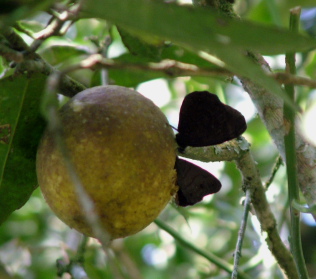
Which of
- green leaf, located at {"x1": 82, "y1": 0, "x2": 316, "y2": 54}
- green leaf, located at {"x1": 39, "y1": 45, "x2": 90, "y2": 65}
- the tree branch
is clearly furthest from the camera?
green leaf, located at {"x1": 39, "y1": 45, "x2": 90, "y2": 65}

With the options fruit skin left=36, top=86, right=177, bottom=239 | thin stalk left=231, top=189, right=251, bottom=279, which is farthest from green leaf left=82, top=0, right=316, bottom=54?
thin stalk left=231, top=189, right=251, bottom=279

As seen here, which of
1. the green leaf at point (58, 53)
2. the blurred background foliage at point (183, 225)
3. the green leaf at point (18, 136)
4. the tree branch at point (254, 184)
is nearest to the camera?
the green leaf at point (18, 136)

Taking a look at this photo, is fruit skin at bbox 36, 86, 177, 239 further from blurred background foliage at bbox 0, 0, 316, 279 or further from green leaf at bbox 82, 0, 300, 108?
blurred background foliage at bbox 0, 0, 316, 279

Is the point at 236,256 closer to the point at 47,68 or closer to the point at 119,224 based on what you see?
the point at 119,224

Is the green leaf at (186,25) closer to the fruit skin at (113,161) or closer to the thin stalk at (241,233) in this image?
the fruit skin at (113,161)

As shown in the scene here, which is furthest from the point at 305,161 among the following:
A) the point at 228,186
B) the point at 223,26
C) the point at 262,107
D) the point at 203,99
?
the point at 228,186

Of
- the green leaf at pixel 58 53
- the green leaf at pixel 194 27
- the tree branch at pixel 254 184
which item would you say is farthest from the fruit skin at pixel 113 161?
the green leaf at pixel 58 53
